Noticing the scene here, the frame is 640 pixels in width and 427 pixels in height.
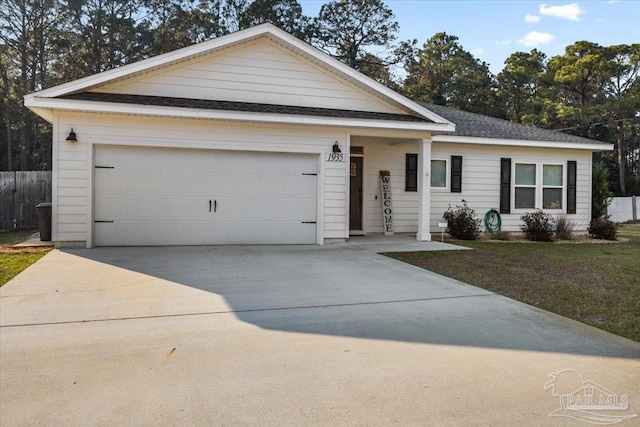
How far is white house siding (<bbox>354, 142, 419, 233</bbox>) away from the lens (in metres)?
12.8

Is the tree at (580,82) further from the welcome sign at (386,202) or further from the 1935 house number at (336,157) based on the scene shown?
the 1935 house number at (336,157)

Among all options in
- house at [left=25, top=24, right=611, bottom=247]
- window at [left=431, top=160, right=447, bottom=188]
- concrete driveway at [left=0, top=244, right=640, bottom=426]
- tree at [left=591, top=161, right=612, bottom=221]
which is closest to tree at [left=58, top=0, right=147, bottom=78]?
house at [left=25, top=24, right=611, bottom=247]

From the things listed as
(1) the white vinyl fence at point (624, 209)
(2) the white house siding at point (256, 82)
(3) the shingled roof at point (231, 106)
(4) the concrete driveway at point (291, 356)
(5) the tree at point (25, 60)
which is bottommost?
(4) the concrete driveway at point (291, 356)

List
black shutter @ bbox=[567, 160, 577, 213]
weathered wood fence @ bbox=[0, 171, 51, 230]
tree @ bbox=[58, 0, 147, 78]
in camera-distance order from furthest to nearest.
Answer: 1. tree @ bbox=[58, 0, 147, 78]
2. weathered wood fence @ bbox=[0, 171, 51, 230]
3. black shutter @ bbox=[567, 160, 577, 213]

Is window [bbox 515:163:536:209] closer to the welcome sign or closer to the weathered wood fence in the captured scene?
the welcome sign

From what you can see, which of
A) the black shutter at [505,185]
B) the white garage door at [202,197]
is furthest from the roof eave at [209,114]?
the black shutter at [505,185]

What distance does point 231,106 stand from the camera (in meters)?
9.84

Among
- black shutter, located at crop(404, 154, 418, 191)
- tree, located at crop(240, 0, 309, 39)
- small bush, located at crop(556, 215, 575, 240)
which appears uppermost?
tree, located at crop(240, 0, 309, 39)

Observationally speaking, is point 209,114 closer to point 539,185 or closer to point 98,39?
point 539,185

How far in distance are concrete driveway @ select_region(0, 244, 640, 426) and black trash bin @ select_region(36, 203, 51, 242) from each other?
13.1 feet

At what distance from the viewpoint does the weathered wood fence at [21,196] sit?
14.5 m

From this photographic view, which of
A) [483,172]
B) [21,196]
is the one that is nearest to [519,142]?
[483,172]

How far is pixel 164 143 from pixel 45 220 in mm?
3137

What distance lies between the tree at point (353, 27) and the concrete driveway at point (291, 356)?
2558 centimetres
